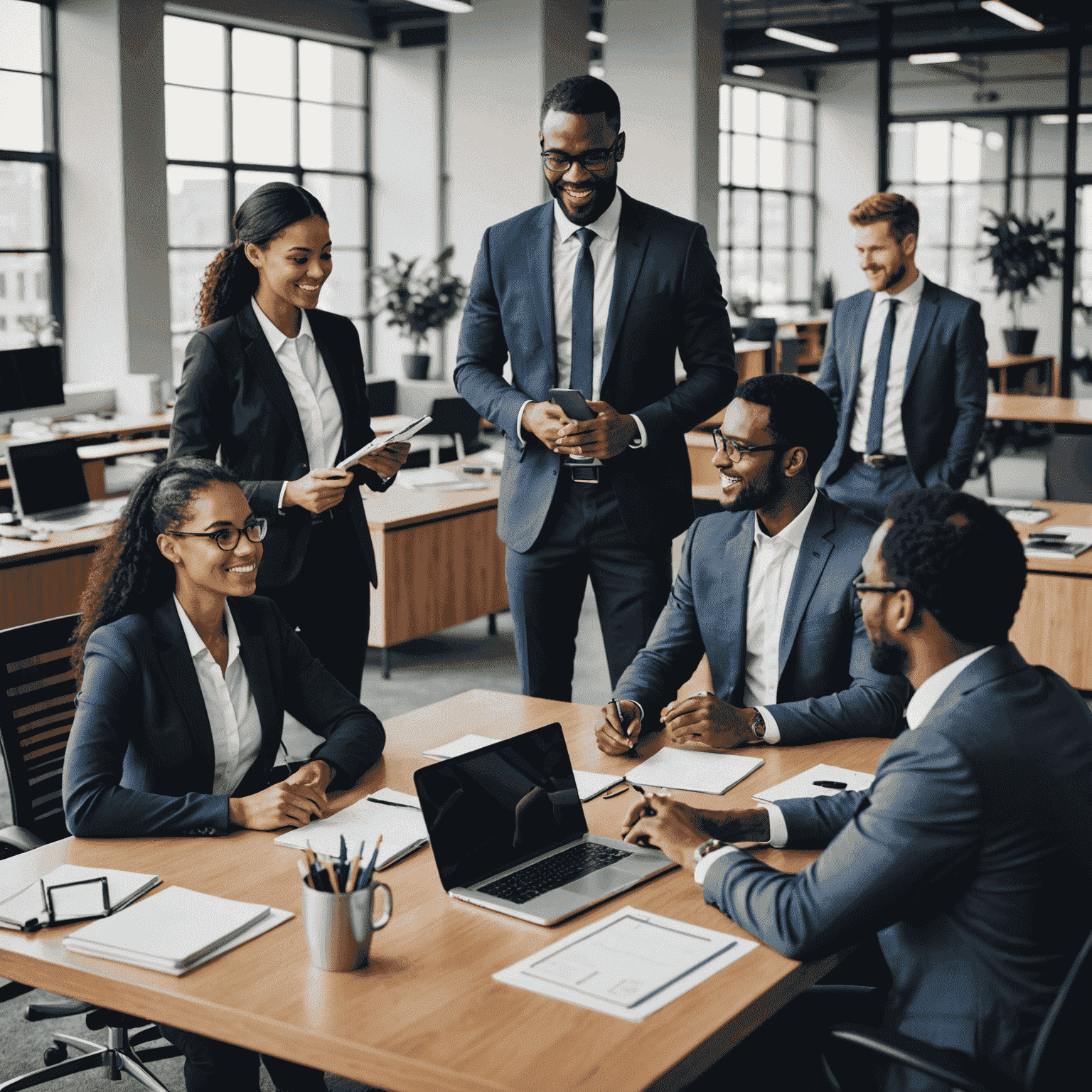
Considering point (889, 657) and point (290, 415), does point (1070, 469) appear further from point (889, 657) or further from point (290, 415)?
point (889, 657)

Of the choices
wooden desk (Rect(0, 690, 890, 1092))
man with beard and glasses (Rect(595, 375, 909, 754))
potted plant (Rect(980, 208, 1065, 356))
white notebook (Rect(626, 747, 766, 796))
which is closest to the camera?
wooden desk (Rect(0, 690, 890, 1092))

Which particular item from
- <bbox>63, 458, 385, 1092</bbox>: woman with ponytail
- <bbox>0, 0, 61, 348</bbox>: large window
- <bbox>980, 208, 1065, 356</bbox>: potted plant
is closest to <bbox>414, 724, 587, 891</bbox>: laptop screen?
<bbox>63, 458, 385, 1092</bbox>: woman with ponytail

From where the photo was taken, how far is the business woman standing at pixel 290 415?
294 cm

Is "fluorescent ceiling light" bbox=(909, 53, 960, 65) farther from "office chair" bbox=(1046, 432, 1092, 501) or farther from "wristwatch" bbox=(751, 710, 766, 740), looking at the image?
"wristwatch" bbox=(751, 710, 766, 740)

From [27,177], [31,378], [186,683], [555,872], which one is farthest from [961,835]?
[27,177]

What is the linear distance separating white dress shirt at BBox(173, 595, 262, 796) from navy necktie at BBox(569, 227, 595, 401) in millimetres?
1002

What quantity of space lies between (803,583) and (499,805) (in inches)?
38.3

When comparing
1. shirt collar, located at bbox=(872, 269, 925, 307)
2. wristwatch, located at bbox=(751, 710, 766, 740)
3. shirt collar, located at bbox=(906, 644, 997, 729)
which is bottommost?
wristwatch, located at bbox=(751, 710, 766, 740)

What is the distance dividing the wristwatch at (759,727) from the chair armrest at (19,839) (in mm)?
1292

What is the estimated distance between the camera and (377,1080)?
144cm

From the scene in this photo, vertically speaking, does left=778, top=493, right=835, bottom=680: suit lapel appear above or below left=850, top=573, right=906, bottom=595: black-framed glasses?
below

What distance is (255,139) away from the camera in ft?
39.7

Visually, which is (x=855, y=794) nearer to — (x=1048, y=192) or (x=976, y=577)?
(x=976, y=577)

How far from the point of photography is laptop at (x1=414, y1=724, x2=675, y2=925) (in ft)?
6.04
